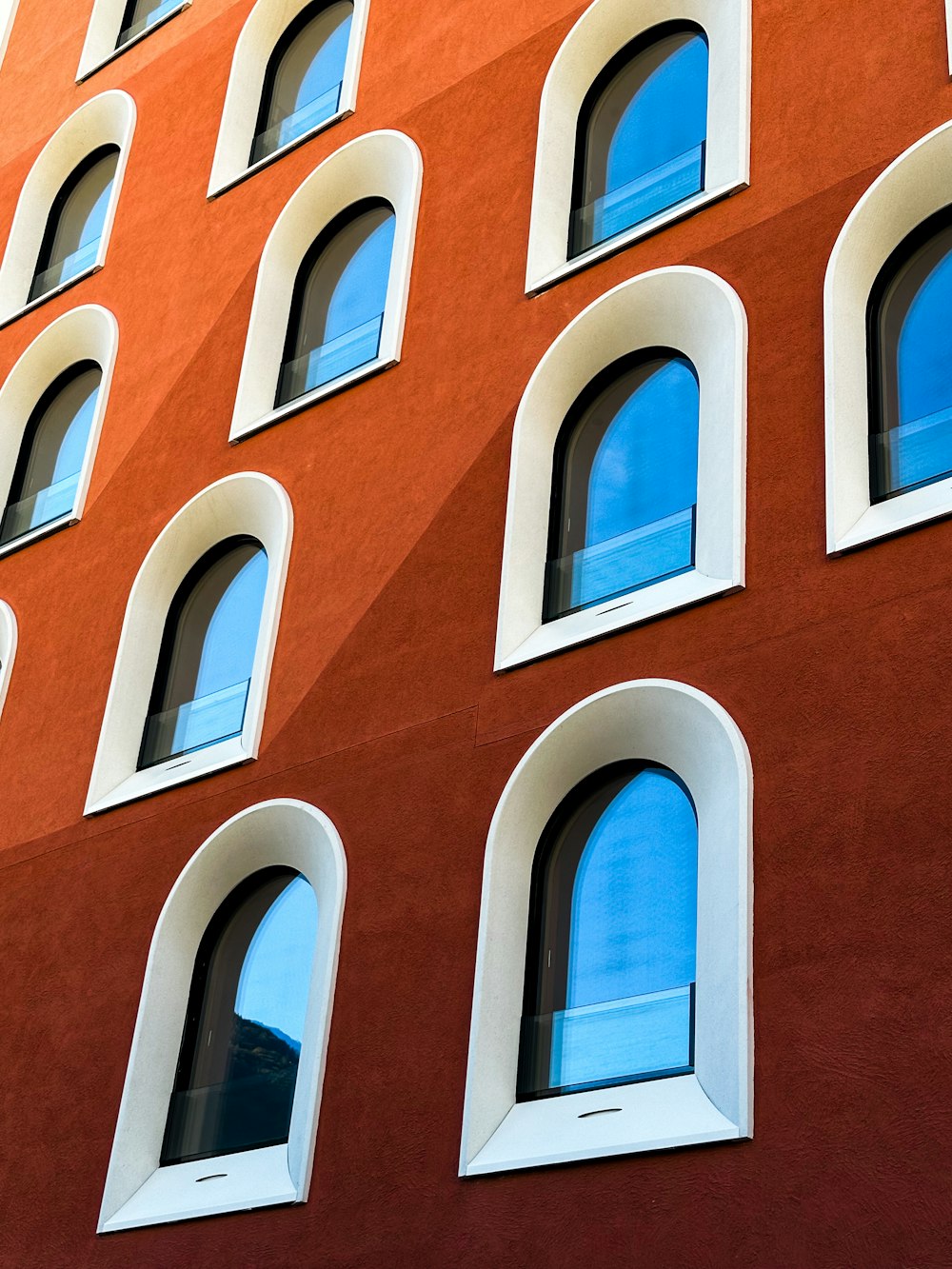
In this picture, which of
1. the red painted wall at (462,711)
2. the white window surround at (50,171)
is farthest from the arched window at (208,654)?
the white window surround at (50,171)

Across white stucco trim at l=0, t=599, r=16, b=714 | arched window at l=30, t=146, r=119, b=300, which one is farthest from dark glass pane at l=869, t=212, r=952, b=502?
arched window at l=30, t=146, r=119, b=300

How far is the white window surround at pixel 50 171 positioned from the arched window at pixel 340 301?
162 inches

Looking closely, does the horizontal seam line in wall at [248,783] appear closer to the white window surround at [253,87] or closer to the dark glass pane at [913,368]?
the dark glass pane at [913,368]

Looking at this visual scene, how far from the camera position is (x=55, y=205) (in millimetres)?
19766

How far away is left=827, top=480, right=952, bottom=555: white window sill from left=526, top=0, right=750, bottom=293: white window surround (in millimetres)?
3014

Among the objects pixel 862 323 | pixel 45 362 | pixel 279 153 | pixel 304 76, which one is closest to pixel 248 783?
pixel 862 323

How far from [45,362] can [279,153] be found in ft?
11.0

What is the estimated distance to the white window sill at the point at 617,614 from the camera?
10.2 meters

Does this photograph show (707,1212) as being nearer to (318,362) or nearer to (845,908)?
(845,908)

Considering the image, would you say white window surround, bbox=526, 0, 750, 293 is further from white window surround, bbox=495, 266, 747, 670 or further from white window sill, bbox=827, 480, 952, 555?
white window sill, bbox=827, 480, 952, 555

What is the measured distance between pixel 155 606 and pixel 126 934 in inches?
121

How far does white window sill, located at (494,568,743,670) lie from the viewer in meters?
10.2

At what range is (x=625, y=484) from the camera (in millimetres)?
11789

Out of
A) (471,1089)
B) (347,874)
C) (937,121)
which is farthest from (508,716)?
(937,121)
